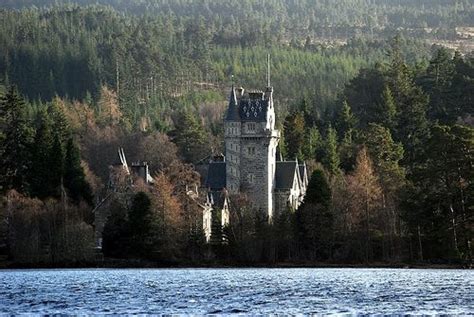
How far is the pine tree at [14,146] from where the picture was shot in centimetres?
12612

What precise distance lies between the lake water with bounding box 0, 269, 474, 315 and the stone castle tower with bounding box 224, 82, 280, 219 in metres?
39.0

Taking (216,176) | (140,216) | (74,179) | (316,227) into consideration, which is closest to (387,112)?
(216,176)

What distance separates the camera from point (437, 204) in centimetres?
9919

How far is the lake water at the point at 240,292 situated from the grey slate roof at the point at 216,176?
4080 centimetres

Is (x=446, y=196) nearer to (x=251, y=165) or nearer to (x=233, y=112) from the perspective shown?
(x=251, y=165)

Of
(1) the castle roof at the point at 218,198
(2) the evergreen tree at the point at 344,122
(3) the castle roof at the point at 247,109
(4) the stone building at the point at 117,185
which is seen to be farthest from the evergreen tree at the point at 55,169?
(2) the evergreen tree at the point at 344,122

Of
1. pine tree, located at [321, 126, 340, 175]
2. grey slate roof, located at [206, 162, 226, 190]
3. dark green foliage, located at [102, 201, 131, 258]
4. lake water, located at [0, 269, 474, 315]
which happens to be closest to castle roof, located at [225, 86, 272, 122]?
grey slate roof, located at [206, 162, 226, 190]

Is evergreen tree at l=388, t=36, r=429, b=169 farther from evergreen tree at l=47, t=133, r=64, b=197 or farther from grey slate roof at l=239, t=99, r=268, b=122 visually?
evergreen tree at l=47, t=133, r=64, b=197

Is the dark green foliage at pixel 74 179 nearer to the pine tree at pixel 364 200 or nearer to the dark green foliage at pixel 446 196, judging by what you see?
the pine tree at pixel 364 200

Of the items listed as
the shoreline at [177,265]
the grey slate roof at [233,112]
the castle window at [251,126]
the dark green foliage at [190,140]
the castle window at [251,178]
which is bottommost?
the shoreline at [177,265]

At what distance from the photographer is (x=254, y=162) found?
132 metres

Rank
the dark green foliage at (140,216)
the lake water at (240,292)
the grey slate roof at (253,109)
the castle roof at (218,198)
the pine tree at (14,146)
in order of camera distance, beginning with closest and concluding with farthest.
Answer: the lake water at (240,292) < the dark green foliage at (140,216) < the pine tree at (14,146) < the castle roof at (218,198) < the grey slate roof at (253,109)

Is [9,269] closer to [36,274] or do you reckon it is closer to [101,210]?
[36,274]

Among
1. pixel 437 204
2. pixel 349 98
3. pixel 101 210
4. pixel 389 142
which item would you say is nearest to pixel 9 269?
pixel 101 210
